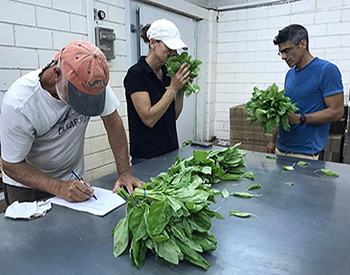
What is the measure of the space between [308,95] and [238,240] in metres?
1.62

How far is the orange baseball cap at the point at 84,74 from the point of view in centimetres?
123

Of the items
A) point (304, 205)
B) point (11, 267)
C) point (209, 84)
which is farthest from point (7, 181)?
point (209, 84)

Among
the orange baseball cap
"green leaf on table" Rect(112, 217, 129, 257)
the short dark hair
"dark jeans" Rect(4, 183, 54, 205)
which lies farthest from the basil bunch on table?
the short dark hair

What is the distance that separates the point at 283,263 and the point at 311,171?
1040 mm

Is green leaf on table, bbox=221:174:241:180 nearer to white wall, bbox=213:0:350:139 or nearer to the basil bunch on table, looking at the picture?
the basil bunch on table

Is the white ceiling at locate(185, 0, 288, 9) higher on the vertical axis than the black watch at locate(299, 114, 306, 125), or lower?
higher

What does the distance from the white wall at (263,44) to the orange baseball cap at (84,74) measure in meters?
4.10

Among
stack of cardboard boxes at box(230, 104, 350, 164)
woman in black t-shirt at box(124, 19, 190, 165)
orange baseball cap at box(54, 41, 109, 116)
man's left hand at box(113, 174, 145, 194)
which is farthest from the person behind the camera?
stack of cardboard boxes at box(230, 104, 350, 164)

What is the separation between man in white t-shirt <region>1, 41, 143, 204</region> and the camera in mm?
1264

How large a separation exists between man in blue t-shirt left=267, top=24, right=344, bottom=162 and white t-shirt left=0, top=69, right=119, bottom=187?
150 centimetres

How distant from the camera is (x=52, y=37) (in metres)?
2.67

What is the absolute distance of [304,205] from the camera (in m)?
1.40

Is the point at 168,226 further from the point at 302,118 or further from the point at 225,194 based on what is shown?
the point at 302,118

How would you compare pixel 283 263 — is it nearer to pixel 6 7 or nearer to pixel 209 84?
pixel 6 7
